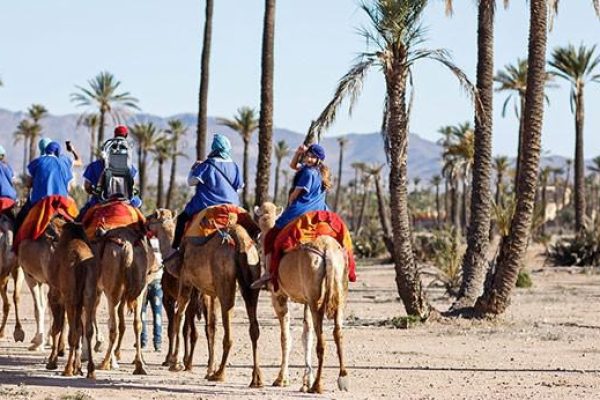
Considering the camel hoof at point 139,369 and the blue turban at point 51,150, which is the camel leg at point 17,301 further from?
the camel hoof at point 139,369

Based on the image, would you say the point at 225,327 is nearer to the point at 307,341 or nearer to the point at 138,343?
the point at 307,341

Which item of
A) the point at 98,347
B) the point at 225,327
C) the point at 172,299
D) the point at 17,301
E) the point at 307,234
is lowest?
the point at 98,347

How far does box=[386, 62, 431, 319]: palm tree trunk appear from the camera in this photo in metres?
22.2

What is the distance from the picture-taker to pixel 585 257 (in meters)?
42.5

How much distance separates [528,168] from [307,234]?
31.1 feet

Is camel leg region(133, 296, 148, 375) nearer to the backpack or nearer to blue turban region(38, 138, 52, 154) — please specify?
the backpack

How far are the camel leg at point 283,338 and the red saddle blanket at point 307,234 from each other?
460 mm

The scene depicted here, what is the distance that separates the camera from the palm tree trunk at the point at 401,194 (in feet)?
73.0

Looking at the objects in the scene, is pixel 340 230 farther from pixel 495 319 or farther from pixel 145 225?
pixel 495 319

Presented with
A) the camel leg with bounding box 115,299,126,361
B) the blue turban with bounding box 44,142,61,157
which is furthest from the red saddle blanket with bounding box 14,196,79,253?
the camel leg with bounding box 115,299,126,361

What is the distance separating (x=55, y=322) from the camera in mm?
16297

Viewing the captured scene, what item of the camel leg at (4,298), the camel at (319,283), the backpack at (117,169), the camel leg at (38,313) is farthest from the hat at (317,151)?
the camel leg at (4,298)

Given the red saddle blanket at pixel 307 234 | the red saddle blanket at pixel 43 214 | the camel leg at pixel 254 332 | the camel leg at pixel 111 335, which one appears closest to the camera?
the red saddle blanket at pixel 307 234

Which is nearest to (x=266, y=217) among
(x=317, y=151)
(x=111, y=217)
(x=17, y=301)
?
(x=317, y=151)
